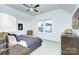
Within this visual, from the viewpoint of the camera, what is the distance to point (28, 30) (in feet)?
7.14

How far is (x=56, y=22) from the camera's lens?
2.14 m

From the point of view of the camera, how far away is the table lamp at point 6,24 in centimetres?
207

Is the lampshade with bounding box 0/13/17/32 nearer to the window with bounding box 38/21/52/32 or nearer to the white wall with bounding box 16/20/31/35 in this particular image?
the white wall with bounding box 16/20/31/35

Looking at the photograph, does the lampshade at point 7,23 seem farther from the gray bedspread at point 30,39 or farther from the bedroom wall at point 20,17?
the gray bedspread at point 30,39

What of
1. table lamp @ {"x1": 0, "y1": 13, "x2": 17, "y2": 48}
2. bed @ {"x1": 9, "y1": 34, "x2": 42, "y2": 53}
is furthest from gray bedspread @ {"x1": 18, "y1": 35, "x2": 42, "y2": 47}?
table lamp @ {"x1": 0, "y1": 13, "x2": 17, "y2": 48}

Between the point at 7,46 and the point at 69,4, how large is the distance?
126cm

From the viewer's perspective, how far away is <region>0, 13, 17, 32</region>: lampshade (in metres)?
2.08

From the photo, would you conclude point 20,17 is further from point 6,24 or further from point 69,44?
point 69,44

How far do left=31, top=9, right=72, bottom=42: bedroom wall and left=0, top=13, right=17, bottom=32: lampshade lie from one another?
1.09ft

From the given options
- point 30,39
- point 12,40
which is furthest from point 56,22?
point 12,40
